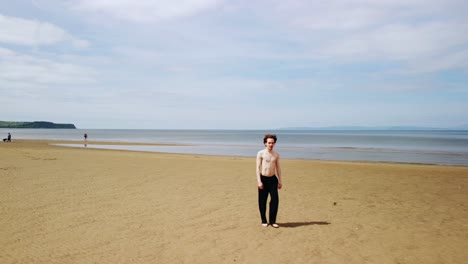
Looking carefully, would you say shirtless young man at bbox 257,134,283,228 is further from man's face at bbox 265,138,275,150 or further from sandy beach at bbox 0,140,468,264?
sandy beach at bbox 0,140,468,264

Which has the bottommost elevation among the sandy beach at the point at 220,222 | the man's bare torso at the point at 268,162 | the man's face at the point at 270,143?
the sandy beach at the point at 220,222

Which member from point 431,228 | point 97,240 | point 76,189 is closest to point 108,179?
point 76,189

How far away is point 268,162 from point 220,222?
1894 millimetres

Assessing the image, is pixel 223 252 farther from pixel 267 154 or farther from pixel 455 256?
pixel 455 256

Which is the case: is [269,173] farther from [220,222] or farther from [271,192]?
[220,222]

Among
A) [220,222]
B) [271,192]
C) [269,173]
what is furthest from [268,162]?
[220,222]

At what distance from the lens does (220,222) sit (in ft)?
26.2

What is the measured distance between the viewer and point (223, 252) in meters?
6.01

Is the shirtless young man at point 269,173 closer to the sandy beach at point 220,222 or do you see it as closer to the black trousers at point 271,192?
the black trousers at point 271,192

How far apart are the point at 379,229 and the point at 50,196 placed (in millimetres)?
9389

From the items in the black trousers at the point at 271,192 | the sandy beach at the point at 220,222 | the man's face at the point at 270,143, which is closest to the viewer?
the sandy beach at the point at 220,222

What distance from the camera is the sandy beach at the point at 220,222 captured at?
19.4ft

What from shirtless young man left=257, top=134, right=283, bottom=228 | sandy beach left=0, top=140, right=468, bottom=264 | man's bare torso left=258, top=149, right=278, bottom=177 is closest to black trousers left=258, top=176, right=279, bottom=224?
shirtless young man left=257, top=134, right=283, bottom=228

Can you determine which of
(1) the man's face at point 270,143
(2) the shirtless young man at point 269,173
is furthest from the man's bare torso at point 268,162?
(1) the man's face at point 270,143
